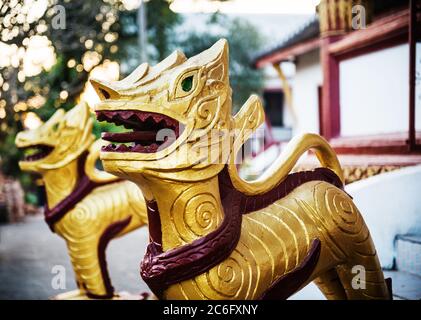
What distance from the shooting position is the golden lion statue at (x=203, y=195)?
139cm

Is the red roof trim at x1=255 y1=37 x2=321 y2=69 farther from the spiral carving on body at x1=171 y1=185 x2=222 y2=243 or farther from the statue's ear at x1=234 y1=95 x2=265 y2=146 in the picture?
the spiral carving on body at x1=171 y1=185 x2=222 y2=243

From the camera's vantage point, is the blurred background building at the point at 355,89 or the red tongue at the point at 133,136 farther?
the blurred background building at the point at 355,89

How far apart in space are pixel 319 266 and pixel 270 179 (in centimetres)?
33

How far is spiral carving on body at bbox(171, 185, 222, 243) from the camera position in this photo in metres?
1.42

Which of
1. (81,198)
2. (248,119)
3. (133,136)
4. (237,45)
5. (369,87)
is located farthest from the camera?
(237,45)

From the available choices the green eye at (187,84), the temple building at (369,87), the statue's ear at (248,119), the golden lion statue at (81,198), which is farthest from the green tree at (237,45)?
the green eye at (187,84)

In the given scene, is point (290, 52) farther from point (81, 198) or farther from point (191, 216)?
point (191, 216)

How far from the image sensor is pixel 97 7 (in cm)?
661

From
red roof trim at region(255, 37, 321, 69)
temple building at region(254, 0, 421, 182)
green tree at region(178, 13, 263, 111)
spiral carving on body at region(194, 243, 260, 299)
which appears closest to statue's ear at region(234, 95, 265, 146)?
spiral carving on body at region(194, 243, 260, 299)

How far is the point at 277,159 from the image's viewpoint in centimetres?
166

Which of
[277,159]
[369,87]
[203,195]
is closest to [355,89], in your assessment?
→ [369,87]

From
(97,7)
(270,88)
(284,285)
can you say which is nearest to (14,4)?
(284,285)

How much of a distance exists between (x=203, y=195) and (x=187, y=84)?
12.7 inches

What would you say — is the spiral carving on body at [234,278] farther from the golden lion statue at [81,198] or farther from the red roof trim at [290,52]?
the red roof trim at [290,52]
